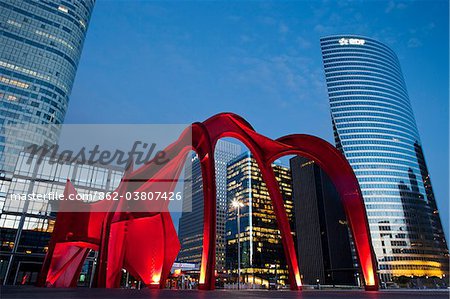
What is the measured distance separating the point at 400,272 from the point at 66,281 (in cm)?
10249

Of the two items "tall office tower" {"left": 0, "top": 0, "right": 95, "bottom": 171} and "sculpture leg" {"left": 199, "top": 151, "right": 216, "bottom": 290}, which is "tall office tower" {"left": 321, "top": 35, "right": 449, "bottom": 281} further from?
"sculpture leg" {"left": 199, "top": 151, "right": 216, "bottom": 290}

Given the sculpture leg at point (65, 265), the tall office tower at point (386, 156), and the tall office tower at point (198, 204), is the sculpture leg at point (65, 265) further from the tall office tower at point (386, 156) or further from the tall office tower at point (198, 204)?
the tall office tower at point (198, 204)

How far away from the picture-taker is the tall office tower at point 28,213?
4581 centimetres

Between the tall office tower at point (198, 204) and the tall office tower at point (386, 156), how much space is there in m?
71.6

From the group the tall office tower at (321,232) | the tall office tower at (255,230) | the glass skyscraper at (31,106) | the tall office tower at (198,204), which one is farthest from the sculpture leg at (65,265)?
the tall office tower at (198,204)

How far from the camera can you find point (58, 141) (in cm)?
7488

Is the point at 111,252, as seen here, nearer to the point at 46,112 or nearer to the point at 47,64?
the point at 46,112

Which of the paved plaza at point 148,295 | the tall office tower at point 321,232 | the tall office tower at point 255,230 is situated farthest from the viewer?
the tall office tower at point 255,230

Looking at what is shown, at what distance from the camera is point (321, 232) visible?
92688mm

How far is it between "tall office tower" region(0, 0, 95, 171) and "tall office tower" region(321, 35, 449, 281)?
89.0m

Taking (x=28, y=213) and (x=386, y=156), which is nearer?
(x=28, y=213)

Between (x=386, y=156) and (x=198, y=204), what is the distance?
95.7 meters

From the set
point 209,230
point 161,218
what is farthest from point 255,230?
point 209,230

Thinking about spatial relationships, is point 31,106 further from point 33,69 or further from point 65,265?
point 65,265
